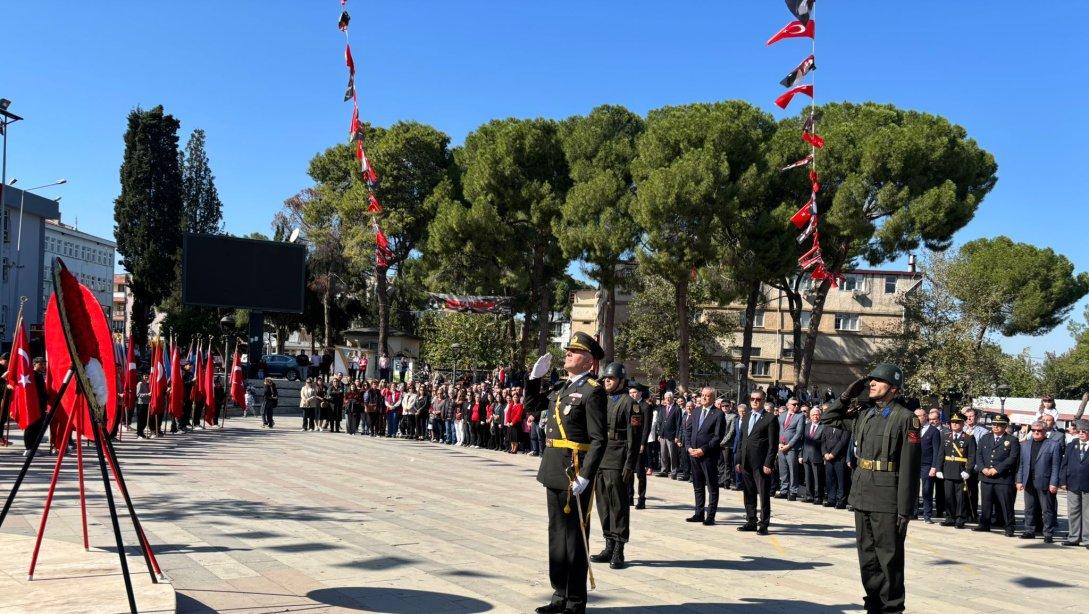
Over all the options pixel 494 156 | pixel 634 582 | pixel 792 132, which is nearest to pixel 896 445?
pixel 634 582

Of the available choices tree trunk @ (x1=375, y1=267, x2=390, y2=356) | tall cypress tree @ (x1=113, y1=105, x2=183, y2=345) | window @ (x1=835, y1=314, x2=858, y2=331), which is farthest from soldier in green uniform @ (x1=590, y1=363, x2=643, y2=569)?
tall cypress tree @ (x1=113, y1=105, x2=183, y2=345)

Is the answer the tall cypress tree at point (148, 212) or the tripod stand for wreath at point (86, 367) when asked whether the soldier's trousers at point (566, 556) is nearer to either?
the tripod stand for wreath at point (86, 367)

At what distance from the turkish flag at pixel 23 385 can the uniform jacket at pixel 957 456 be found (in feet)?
51.2

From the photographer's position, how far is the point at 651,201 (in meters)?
33.9

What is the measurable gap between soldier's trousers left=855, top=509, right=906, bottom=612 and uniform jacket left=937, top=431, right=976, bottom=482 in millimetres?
7825

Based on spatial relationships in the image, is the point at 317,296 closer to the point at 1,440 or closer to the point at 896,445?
the point at 1,440

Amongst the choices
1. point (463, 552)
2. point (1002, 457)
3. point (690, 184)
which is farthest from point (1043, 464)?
point (690, 184)

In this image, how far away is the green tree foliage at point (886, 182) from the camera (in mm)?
34438

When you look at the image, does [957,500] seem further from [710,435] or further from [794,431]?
[710,435]

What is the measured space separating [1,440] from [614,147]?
2522 cm

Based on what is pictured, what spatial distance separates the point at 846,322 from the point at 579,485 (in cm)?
5742

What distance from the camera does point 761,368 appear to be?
61.8 meters

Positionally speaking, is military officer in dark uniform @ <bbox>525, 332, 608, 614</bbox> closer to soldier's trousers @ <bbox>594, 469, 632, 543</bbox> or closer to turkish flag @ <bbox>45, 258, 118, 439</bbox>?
soldier's trousers @ <bbox>594, 469, 632, 543</bbox>

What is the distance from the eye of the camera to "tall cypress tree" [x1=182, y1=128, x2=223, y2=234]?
72188 mm
